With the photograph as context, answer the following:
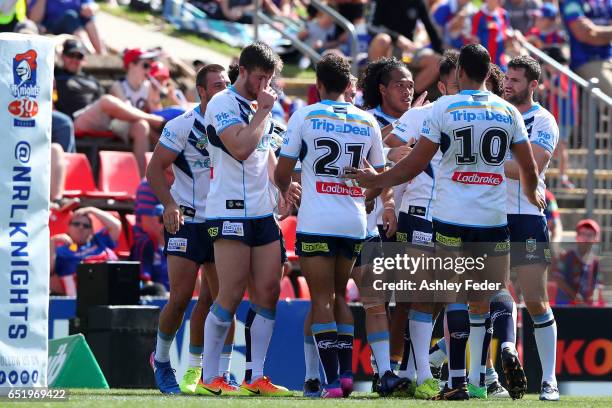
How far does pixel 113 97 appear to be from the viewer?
16.3m

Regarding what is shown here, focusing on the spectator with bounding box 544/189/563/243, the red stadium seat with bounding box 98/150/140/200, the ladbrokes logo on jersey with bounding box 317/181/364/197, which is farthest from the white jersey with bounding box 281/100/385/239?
the spectator with bounding box 544/189/563/243

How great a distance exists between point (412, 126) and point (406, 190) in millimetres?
615

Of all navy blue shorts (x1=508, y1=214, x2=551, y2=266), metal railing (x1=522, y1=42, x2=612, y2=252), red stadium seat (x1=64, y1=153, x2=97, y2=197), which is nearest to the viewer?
navy blue shorts (x1=508, y1=214, x2=551, y2=266)

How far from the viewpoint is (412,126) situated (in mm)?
10359

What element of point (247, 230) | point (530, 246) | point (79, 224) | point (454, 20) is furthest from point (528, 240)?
point (454, 20)

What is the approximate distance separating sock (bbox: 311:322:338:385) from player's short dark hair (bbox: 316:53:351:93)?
1591 millimetres

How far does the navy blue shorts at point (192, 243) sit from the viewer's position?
416 inches

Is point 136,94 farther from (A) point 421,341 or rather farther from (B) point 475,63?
(B) point 475,63

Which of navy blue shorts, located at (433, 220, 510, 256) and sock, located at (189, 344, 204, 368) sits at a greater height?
navy blue shorts, located at (433, 220, 510, 256)

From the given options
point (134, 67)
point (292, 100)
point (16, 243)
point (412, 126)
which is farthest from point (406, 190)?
point (292, 100)

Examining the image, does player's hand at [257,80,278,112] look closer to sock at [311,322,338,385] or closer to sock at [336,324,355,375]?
sock at [311,322,338,385]

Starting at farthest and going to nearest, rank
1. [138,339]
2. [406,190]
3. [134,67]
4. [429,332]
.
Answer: [134,67] → [138,339] → [406,190] → [429,332]

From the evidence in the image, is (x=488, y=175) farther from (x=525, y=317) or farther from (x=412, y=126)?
(x=525, y=317)

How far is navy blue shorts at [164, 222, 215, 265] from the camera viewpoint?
10.6 m
